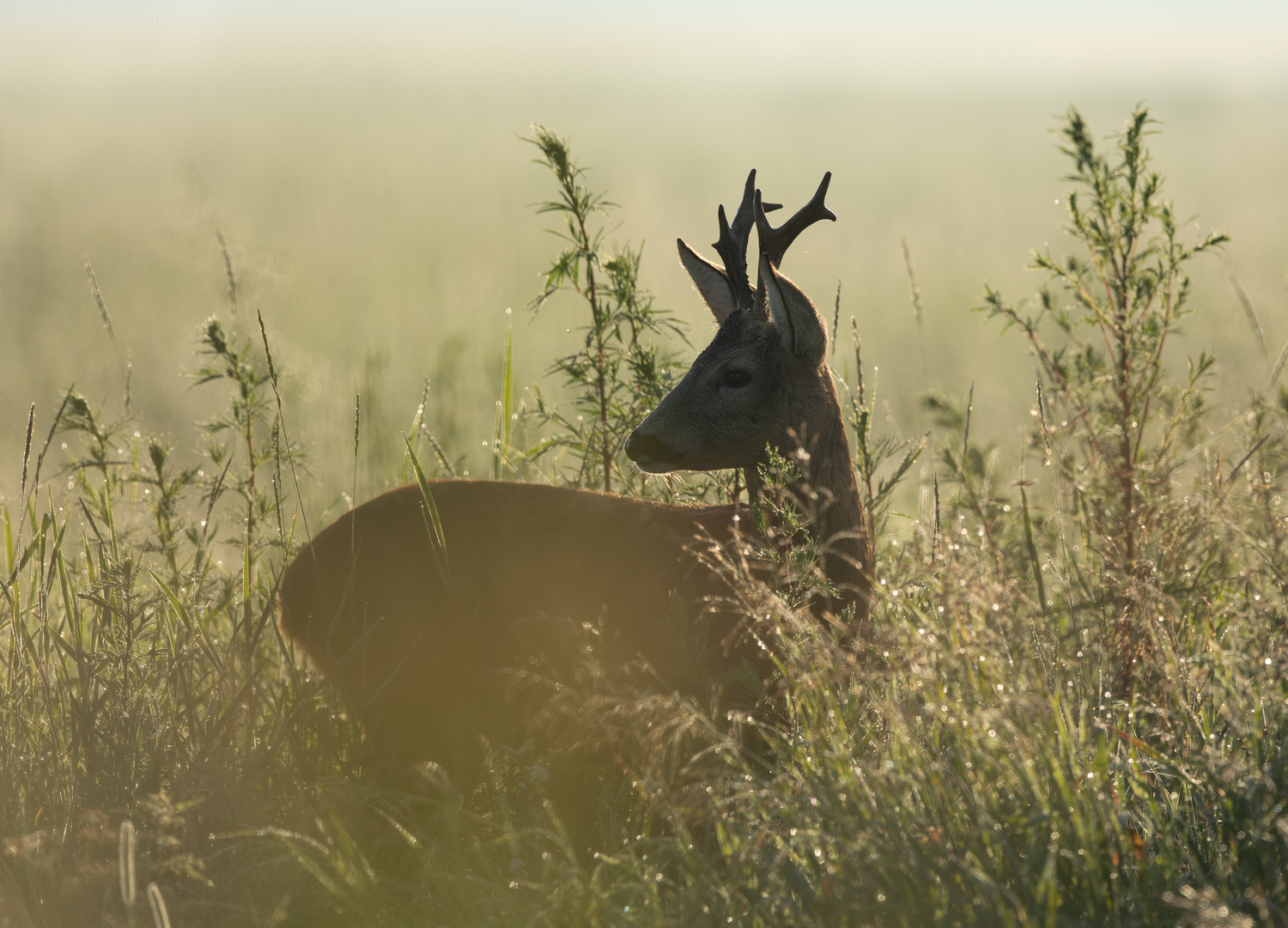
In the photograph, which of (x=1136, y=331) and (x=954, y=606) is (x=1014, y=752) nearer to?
(x=954, y=606)

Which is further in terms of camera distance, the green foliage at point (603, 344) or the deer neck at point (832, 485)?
the green foliage at point (603, 344)

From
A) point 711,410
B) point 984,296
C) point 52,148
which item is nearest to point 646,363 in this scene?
point 711,410

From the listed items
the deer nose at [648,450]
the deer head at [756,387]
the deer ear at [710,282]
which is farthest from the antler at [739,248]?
the deer nose at [648,450]

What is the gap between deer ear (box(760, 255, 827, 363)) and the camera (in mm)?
3695

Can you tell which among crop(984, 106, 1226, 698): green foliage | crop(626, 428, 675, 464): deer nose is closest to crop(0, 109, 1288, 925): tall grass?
crop(984, 106, 1226, 698): green foliage

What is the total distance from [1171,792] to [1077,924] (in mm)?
997

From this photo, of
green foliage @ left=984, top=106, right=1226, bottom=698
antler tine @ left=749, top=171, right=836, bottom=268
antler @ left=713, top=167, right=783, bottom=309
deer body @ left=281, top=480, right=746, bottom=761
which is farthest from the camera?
antler @ left=713, top=167, right=783, bottom=309

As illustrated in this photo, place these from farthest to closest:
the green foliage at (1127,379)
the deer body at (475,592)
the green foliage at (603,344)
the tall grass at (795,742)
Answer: the green foliage at (603,344) → the deer body at (475,592) → the green foliage at (1127,379) → the tall grass at (795,742)

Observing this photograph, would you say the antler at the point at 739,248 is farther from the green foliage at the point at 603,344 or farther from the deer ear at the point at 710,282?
the green foliage at the point at 603,344

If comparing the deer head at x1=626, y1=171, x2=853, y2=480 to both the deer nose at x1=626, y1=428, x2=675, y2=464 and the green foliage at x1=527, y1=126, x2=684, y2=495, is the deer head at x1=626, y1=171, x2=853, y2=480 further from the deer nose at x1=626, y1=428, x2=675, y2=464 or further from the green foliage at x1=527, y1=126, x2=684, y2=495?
the green foliage at x1=527, y1=126, x2=684, y2=495

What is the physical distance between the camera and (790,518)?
8.99 ft

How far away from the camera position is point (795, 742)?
9.27ft

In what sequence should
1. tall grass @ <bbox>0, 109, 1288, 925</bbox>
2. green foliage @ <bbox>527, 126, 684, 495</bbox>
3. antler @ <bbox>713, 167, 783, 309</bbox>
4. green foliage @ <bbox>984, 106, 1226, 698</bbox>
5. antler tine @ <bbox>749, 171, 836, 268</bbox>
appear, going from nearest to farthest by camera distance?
1. tall grass @ <bbox>0, 109, 1288, 925</bbox>
2. green foliage @ <bbox>984, 106, 1226, 698</bbox>
3. antler tine @ <bbox>749, 171, 836, 268</bbox>
4. antler @ <bbox>713, 167, 783, 309</bbox>
5. green foliage @ <bbox>527, 126, 684, 495</bbox>

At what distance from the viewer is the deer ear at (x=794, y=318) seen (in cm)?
370
